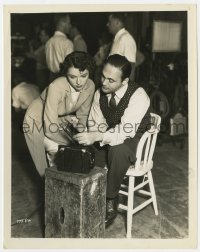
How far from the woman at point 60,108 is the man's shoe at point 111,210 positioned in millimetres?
554

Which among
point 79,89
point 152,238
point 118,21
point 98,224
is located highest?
point 118,21

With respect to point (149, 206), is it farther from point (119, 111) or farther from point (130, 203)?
point (119, 111)

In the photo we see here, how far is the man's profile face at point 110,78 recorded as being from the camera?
2.23 m

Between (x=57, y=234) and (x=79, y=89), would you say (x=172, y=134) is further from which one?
(x=57, y=234)

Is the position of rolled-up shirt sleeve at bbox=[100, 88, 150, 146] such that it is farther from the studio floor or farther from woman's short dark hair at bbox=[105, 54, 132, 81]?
the studio floor

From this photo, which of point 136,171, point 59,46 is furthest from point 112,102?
point 59,46

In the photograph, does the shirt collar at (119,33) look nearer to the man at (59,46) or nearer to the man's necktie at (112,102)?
the man at (59,46)

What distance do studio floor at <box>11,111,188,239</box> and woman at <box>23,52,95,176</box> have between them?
0.37m

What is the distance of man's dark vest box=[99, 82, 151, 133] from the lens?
237 centimetres

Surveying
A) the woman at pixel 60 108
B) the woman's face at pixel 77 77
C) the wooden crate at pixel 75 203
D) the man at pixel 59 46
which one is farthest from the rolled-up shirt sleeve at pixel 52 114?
the man at pixel 59 46

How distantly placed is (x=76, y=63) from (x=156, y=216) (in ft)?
4.31

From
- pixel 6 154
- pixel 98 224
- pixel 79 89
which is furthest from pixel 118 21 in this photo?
pixel 98 224

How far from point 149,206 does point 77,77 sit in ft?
3.97

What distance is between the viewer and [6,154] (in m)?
2.25
